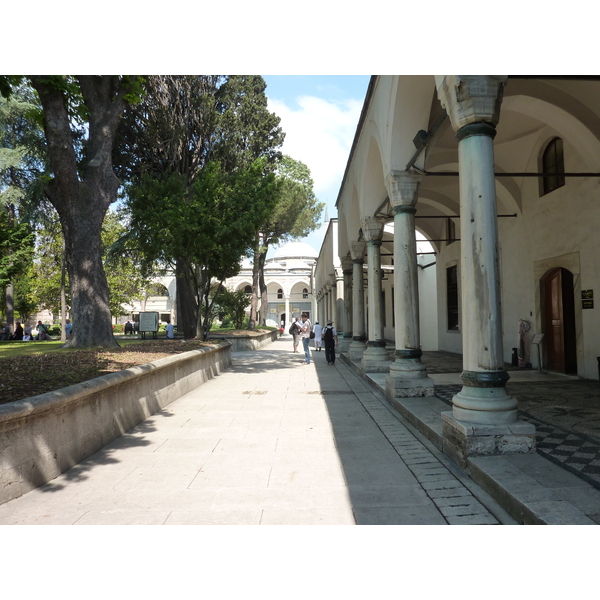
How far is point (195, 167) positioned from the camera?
70.0ft

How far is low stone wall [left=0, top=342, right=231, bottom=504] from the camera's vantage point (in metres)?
3.97

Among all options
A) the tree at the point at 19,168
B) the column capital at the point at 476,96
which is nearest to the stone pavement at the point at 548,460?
the column capital at the point at 476,96

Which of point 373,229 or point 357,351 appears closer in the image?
point 373,229

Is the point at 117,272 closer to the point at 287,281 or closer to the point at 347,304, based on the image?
the point at 347,304

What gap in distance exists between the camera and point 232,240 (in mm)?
15086

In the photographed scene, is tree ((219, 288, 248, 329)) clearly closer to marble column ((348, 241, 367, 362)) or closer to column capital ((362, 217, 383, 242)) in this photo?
marble column ((348, 241, 367, 362))

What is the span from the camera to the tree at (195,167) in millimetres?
14930

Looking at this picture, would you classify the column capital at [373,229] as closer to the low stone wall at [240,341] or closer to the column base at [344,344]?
the column base at [344,344]

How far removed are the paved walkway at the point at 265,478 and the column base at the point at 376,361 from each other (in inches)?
137

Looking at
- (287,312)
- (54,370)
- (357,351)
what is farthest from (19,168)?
(287,312)

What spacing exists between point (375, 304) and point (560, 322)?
152 inches
